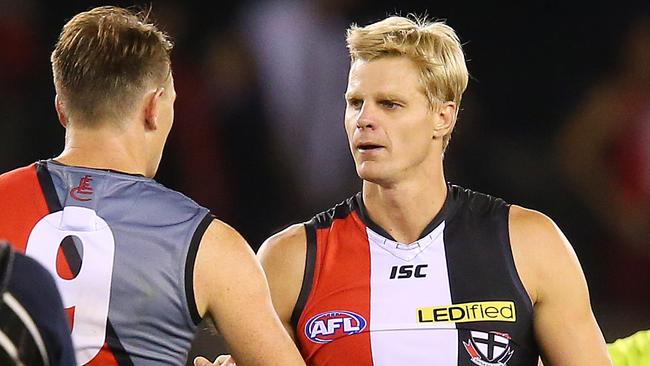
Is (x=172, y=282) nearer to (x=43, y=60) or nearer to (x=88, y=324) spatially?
(x=88, y=324)

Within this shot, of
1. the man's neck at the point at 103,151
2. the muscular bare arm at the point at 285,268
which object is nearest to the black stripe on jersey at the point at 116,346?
the man's neck at the point at 103,151

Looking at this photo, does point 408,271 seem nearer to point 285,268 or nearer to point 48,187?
point 285,268

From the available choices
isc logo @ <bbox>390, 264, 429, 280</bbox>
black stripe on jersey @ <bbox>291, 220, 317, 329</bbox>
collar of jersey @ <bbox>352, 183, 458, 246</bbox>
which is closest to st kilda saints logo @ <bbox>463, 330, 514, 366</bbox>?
isc logo @ <bbox>390, 264, 429, 280</bbox>

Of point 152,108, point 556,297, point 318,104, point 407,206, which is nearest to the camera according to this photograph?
point 152,108

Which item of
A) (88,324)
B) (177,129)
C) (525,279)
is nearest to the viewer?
(88,324)

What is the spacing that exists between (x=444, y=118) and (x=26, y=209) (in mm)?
1443

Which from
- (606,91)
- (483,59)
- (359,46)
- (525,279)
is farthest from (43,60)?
(525,279)

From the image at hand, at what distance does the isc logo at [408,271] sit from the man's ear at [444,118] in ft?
1.37

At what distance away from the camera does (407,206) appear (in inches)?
145

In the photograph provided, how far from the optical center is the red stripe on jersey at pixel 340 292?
3518 millimetres

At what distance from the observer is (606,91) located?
7637mm

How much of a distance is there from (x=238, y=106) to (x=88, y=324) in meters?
4.97

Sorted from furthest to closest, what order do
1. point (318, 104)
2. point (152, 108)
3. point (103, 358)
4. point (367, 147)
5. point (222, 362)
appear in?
1. point (318, 104)
2. point (367, 147)
3. point (222, 362)
4. point (152, 108)
5. point (103, 358)

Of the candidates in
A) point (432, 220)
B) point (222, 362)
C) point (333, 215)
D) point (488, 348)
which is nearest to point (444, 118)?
point (432, 220)
